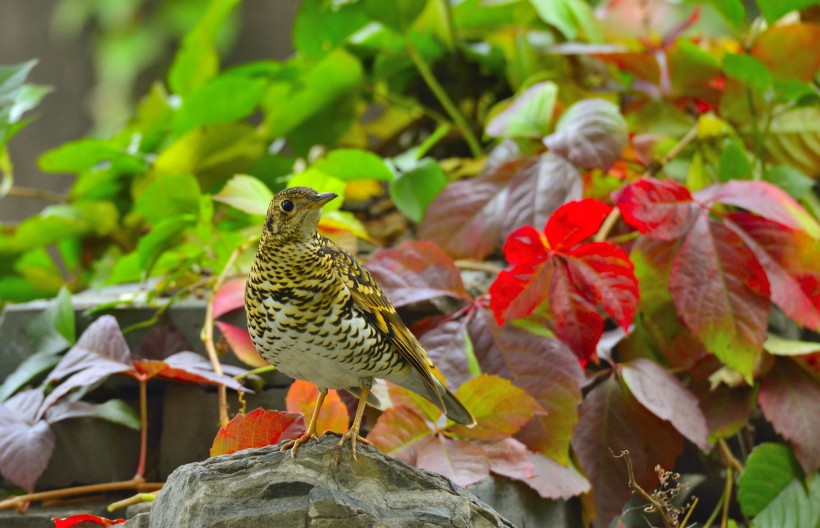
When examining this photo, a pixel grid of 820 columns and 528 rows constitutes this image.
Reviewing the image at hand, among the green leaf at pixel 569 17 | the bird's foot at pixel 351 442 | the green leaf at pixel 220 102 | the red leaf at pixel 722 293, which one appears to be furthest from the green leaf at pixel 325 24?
the bird's foot at pixel 351 442

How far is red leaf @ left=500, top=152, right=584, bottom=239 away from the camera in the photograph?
1435 mm

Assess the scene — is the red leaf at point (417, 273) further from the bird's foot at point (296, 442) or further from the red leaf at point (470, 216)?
the bird's foot at point (296, 442)

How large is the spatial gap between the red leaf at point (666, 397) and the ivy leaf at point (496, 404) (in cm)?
18

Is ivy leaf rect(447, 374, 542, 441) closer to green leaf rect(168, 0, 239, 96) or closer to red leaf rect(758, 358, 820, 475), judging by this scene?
red leaf rect(758, 358, 820, 475)

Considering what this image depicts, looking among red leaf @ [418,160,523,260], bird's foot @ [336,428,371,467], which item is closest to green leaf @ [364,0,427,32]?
red leaf @ [418,160,523,260]

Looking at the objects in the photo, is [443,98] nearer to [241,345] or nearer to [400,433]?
[241,345]

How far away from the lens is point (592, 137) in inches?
57.8

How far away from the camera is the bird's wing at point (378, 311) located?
102cm

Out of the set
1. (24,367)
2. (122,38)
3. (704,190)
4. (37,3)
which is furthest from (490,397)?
(37,3)

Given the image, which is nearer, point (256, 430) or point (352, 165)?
point (256, 430)

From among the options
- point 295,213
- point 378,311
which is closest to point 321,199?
point 295,213

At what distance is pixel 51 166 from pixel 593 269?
1239 mm

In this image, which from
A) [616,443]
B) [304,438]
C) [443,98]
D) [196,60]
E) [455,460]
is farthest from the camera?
[196,60]

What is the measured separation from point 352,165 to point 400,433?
61 cm
